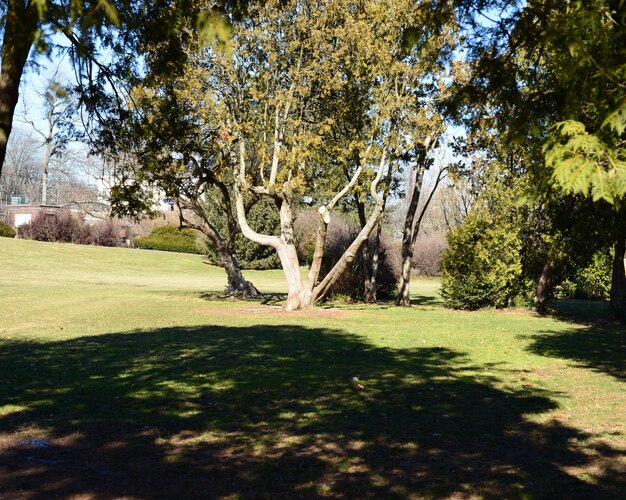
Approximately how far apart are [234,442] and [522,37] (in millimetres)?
5355

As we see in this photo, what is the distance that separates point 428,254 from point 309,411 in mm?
39952

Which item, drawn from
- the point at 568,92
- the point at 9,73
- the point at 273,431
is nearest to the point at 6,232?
the point at 9,73

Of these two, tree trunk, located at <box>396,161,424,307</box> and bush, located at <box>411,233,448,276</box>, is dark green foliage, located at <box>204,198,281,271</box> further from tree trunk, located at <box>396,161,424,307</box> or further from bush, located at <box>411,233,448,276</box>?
tree trunk, located at <box>396,161,424,307</box>

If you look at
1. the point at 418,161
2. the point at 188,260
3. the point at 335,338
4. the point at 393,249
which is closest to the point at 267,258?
the point at 188,260

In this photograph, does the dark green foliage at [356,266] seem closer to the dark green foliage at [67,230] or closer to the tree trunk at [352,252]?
the tree trunk at [352,252]

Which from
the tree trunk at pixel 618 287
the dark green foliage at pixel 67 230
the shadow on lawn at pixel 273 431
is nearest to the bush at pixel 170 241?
the dark green foliage at pixel 67 230

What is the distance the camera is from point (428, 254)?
4625 centimetres

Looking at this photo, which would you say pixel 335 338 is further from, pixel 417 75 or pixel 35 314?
pixel 417 75

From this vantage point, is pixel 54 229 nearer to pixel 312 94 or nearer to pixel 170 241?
pixel 170 241

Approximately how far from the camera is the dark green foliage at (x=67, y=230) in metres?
52.2

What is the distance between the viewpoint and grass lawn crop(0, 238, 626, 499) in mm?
4980

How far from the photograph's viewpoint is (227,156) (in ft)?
69.4

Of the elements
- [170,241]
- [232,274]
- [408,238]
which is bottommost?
[232,274]

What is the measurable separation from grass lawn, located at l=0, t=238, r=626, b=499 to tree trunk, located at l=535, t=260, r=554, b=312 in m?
4.27
